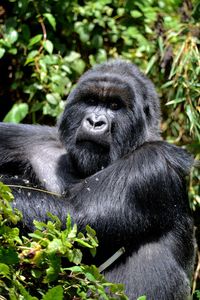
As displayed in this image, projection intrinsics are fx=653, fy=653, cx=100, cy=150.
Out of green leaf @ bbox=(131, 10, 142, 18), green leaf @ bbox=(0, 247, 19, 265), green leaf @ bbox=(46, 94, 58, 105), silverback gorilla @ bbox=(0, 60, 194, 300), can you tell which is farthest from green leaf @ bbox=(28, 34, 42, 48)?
green leaf @ bbox=(0, 247, 19, 265)

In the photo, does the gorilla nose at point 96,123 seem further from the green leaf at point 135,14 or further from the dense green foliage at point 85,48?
the green leaf at point 135,14

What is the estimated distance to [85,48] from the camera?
6.20 m

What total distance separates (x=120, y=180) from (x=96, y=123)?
1.19 ft

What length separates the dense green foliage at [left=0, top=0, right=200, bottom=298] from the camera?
5.66m

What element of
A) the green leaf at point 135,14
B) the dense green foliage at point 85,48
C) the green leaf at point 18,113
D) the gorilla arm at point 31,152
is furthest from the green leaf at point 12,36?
the gorilla arm at point 31,152

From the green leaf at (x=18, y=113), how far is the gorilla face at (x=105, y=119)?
167 centimetres

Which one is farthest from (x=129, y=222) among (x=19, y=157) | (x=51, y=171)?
(x=19, y=157)

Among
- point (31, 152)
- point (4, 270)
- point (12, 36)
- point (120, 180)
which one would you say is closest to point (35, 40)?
point (12, 36)

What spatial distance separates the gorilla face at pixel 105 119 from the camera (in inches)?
146

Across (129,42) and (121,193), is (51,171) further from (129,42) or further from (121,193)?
(129,42)

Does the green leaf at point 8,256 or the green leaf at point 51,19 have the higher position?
the green leaf at point 51,19

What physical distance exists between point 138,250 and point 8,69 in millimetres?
3059

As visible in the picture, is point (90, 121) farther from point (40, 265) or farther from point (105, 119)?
point (40, 265)

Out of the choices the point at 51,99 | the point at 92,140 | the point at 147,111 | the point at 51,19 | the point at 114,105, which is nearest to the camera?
the point at 92,140
